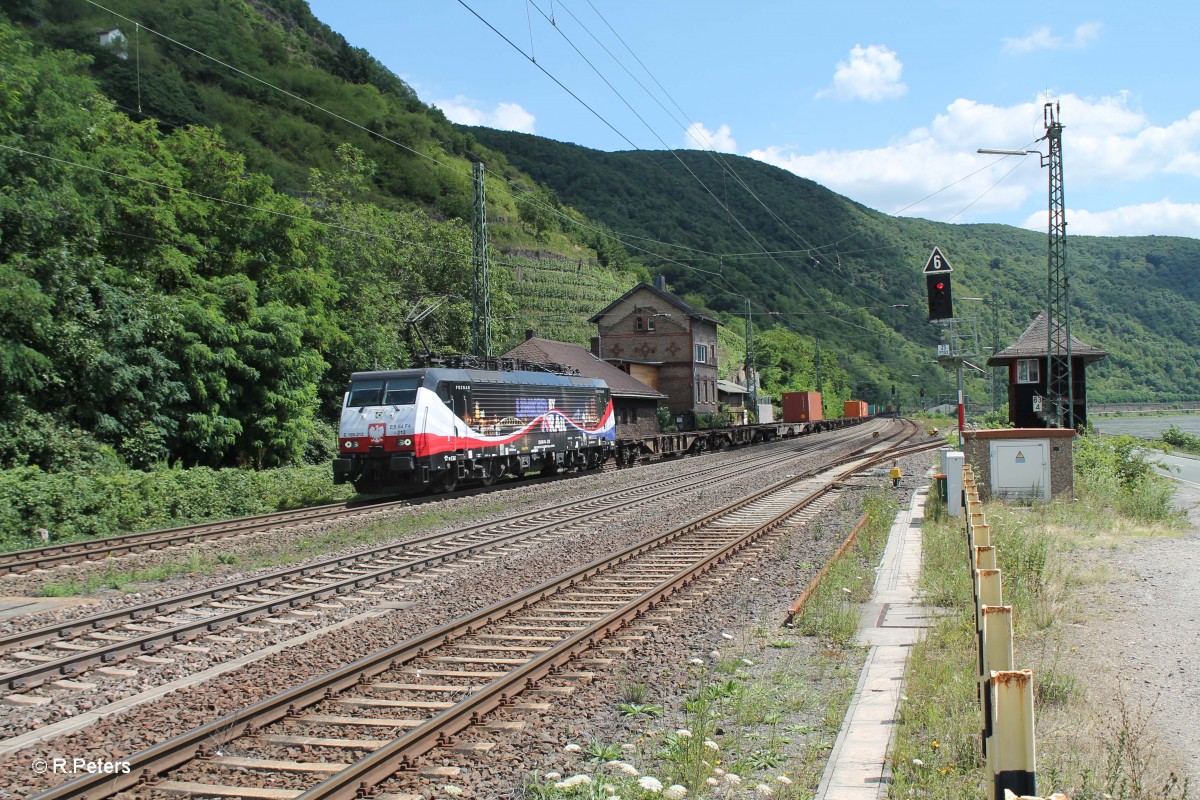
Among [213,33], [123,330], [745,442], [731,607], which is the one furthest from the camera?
[213,33]

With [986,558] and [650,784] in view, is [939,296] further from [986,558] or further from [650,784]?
[650,784]

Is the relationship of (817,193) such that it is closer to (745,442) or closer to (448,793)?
(745,442)

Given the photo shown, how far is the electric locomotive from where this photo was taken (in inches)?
811

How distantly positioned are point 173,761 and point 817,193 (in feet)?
604

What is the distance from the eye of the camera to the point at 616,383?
44.5 m

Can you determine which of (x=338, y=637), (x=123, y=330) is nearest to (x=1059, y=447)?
(x=338, y=637)

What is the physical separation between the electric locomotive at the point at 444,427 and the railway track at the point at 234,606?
481 cm

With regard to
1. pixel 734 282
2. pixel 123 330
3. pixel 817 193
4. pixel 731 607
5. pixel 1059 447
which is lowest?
pixel 731 607

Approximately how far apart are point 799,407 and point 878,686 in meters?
56.4

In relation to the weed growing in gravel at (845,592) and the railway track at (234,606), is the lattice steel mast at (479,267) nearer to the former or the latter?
the railway track at (234,606)

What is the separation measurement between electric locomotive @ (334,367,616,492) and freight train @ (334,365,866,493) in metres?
0.02

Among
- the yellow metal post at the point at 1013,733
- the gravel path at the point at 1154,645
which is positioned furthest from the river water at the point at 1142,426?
the yellow metal post at the point at 1013,733

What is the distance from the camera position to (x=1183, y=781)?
4848 mm

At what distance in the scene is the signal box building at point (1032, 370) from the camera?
32.8 meters
